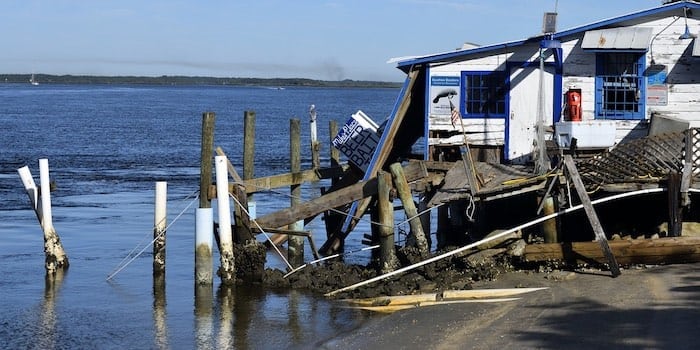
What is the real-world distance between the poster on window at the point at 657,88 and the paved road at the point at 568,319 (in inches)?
201

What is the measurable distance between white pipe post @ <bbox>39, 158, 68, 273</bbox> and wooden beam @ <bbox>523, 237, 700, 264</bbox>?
9010 millimetres

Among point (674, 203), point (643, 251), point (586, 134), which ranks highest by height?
point (586, 134)

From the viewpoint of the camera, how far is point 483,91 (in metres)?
20.9

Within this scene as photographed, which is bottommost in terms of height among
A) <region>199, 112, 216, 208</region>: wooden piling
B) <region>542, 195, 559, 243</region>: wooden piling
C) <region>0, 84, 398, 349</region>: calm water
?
<region>0, 84, 398, 349</region>: calm water

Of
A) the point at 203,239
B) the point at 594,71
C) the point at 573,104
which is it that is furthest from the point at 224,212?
the point at 594,71

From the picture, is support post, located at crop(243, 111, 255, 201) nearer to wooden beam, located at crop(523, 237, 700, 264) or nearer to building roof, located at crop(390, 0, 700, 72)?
building roof, located at crop(390, 0, 700, 72)

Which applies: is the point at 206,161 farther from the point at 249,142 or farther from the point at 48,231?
the point at 48,231

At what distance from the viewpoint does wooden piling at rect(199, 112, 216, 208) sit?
18797mm

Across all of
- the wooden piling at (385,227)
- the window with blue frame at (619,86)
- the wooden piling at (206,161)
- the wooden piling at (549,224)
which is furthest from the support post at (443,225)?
the wooden piling at (206,161)

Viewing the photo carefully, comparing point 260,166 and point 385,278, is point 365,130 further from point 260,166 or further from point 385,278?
point 260,166

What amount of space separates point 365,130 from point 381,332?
29.3 ft

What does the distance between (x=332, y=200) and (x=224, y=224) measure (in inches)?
73.3

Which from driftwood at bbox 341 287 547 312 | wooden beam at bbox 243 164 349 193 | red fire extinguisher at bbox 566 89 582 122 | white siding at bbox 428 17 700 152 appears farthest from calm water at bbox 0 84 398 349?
red fire extinguisher at bbox 566 89 582 122

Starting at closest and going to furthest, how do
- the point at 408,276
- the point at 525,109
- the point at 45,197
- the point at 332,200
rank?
the point at 408,276 → the point at 332,200 → the point at 45,197 → the point at 525,109
